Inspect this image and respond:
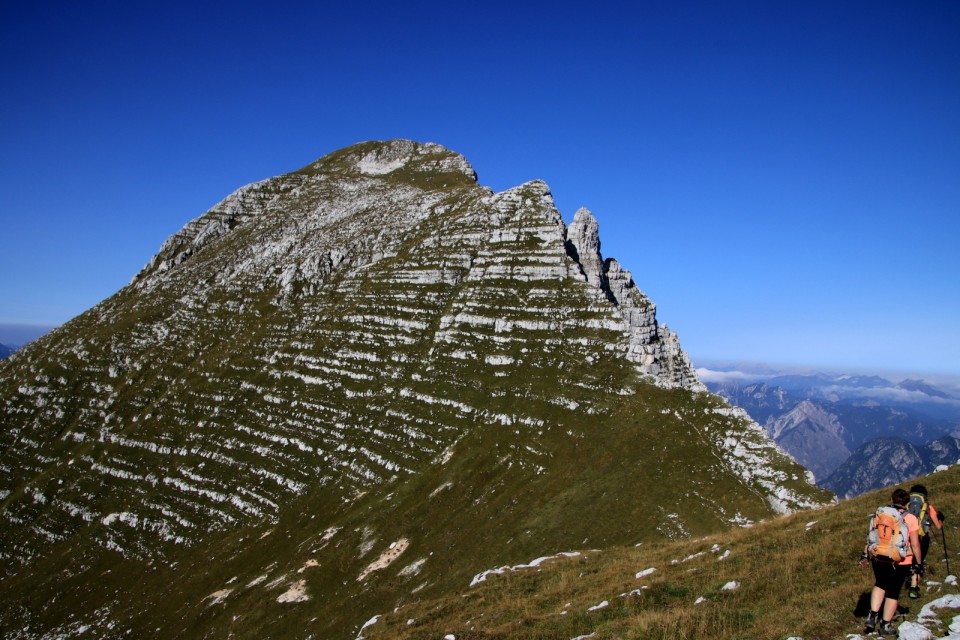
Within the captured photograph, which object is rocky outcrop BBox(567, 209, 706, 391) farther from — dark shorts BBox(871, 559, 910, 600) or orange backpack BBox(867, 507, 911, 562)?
dark shorts BBox(871, 559, 910, 600)

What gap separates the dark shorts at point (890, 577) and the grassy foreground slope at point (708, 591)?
1240 mm

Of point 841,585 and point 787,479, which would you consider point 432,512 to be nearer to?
point 787,479

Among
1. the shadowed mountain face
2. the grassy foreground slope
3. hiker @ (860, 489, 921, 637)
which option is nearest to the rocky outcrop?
the shadowed mountain face

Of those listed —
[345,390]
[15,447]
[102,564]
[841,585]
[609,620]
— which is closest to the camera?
[841,585]

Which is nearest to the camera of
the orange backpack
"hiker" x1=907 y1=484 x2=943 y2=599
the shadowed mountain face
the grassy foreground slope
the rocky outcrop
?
the orange backpack

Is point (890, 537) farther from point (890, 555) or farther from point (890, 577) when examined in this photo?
point (890, 577)

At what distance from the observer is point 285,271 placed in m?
182

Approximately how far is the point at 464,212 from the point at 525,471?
105 m

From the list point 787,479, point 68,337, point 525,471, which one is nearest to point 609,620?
point 787,479

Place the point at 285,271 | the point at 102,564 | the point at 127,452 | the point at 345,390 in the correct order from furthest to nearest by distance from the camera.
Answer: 1. the point at 285,271
2. the point at 127,452
3. the point at 345,390
4. the point at 102,564

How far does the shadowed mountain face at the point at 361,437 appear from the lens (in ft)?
229

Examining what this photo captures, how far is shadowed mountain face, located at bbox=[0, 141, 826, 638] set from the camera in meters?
69.9

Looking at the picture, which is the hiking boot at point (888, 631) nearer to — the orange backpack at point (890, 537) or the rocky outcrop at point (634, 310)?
the orange backpack at point (890, 537)

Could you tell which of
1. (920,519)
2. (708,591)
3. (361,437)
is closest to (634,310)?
(361,437)
